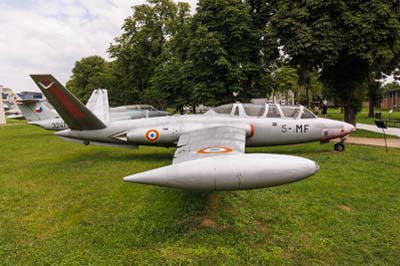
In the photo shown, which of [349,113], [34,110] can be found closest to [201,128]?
[349,113]

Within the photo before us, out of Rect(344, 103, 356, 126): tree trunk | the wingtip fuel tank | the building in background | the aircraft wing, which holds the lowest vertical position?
the wingtip fuel tank

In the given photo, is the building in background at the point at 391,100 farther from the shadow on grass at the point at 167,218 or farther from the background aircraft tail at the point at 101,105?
the shadow on grass at the point at 167,218

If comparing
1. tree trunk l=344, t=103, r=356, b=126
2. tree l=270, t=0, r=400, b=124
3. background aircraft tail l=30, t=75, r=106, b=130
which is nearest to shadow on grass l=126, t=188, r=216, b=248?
background aircraft tail l=30, t=75, r=106, b=130

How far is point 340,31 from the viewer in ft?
47.1

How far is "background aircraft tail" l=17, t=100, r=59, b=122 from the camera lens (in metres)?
19.3

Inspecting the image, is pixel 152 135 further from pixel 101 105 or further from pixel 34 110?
pixel 34 110

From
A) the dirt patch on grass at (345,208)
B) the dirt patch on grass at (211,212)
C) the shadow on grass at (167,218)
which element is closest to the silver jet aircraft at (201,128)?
the shadow on grass at (167,218)

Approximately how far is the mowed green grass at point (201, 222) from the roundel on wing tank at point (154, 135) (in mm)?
1812

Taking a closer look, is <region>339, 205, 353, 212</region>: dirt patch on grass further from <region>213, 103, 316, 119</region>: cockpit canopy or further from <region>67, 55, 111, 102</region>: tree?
<region>67, 55, 111, 102</region>: tree

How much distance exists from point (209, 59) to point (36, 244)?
1550 centimetres

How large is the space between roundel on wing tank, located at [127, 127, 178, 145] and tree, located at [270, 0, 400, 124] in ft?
34.9

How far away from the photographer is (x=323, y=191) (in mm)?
6020

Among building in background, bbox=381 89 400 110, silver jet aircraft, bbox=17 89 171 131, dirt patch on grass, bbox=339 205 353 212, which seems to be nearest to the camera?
dirt patch on grass, bbox=339 205 353 212

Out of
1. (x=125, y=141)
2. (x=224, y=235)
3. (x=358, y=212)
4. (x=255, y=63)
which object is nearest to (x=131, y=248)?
(x=224, y=235)
